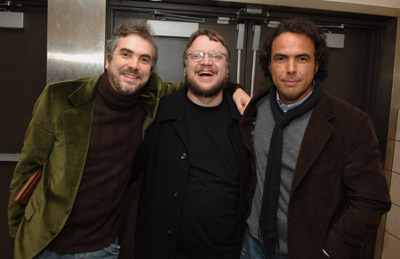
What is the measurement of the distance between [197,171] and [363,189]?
705 millimetres

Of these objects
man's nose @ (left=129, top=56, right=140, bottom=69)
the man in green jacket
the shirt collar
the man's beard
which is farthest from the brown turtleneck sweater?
the shirt collar


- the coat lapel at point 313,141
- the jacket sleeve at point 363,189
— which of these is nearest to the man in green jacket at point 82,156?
the coat lapel at point 313,141

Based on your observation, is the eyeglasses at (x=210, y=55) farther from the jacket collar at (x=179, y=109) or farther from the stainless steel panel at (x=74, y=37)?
the stainless steel panel at (x=74, y=37)

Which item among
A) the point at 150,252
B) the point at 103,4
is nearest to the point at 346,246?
the point at 150,252

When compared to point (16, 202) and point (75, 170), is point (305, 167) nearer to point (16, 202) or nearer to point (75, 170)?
point (75, 170)

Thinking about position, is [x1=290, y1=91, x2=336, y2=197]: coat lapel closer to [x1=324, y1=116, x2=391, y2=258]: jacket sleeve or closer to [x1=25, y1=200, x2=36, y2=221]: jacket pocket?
[x1=324, y1=116, x2=391, y2=258]: jacket sleeve

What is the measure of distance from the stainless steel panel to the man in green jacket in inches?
17.5

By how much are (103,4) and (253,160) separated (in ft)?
4.21

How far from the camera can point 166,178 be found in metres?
1.41

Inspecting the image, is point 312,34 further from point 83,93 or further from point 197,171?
point 83,93

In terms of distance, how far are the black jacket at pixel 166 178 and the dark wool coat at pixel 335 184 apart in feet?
1.06

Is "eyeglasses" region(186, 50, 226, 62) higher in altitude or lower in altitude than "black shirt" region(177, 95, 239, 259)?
higher

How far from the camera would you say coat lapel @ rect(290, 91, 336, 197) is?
3.79 feet

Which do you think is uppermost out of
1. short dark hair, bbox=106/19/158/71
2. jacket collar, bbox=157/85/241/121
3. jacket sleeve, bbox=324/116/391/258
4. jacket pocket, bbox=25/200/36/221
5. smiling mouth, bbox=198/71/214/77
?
short dark hair, bbox=106/19/158/71
